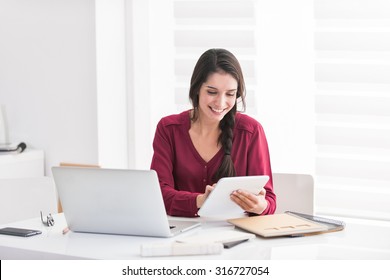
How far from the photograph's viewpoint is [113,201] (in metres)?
2.17

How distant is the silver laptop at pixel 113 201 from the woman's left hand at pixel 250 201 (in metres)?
0.22

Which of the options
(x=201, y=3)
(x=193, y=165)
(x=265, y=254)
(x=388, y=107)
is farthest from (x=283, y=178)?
(x=201, y=3)

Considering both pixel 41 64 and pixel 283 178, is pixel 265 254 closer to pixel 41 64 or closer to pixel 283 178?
pixel 283 178

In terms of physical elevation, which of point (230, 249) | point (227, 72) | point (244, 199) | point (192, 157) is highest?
point (227, 72)

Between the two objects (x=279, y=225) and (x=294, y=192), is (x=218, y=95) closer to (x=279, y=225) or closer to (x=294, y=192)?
(x=294, y=192)

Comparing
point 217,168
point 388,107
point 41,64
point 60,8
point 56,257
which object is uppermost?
point 60,8

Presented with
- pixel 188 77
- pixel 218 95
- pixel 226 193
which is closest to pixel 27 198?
pixel 218 95

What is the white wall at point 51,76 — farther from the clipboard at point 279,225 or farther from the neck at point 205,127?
the clipboard at point 279,225

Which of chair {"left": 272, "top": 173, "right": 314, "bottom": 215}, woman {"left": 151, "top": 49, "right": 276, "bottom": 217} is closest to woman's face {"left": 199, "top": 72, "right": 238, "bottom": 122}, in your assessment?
woman {"left": 151, "top": 49, "right": 276, "bottom": 217}

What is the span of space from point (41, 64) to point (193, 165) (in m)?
1.63

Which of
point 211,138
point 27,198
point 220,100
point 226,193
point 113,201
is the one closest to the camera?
point 113,201

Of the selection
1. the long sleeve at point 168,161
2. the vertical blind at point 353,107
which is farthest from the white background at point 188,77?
the long sleeve at point 168,161

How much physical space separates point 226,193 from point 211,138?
A: 59cm

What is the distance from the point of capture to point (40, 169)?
13.4 ft
